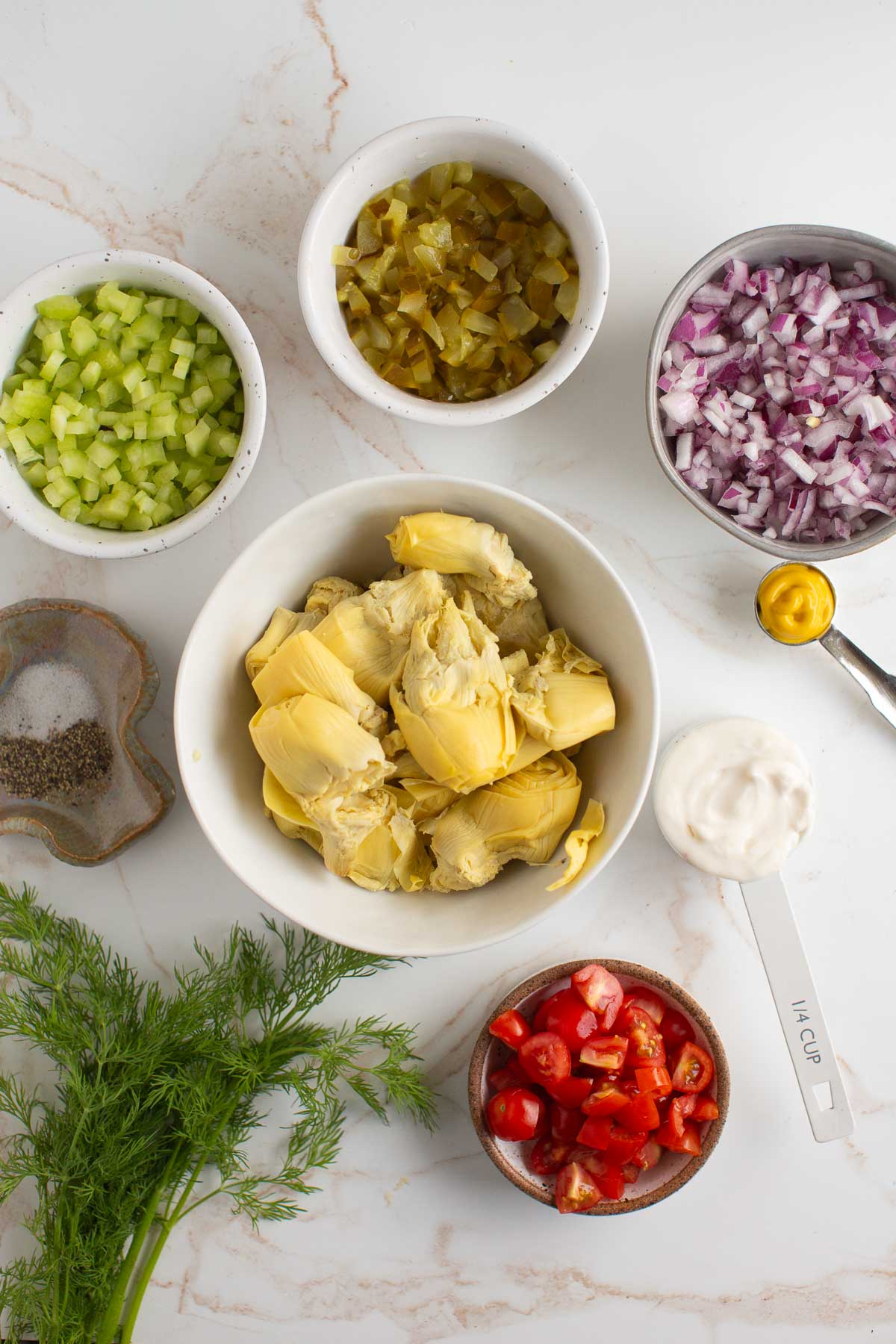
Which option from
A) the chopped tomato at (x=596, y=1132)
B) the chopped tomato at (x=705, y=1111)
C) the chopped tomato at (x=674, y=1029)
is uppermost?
the chopped tomato at (x=674, y=1029)

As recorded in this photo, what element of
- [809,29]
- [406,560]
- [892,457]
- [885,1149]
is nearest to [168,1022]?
[406,560]

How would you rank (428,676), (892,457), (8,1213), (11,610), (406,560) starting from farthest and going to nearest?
(8,1213), (11,610), (892,457), (406,560), (428,676)

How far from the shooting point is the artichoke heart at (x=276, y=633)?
137 cm

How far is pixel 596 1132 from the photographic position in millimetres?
1528

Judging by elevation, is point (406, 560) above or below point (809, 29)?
below

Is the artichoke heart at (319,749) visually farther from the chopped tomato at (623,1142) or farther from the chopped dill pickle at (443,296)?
the chopped tomato at (623,1142)

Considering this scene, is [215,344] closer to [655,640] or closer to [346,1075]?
[655,640]

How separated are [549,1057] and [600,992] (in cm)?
13

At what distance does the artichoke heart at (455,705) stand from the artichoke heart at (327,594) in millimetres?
179

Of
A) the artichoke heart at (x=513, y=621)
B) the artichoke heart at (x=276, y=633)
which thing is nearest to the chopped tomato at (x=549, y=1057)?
the artichoke heart at (x=513, y=621)

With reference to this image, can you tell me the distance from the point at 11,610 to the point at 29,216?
67cm

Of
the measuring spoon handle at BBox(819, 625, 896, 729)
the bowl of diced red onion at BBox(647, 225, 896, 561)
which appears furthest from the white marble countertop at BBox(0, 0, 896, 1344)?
the bowl of diced red onion at BBox(647, 225, 896, 561)

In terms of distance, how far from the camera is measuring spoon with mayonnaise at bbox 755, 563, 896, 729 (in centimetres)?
159

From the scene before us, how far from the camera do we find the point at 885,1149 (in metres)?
1.73
